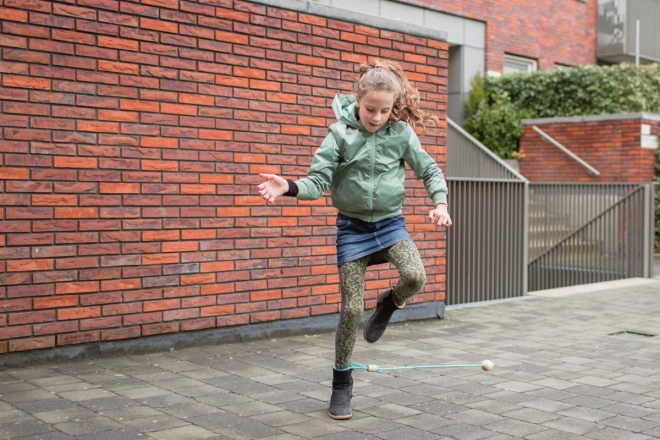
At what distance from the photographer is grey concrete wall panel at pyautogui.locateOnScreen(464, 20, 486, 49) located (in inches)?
696

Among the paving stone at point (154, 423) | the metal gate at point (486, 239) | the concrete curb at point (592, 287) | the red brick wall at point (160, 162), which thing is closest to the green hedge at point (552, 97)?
the concrete curb at point (592, 287)

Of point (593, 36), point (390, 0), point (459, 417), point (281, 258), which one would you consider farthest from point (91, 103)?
point (593, 36)

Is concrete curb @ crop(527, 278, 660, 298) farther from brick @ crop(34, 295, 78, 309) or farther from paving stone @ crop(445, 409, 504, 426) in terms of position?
brick @ crop(34, 295, 78, 309)

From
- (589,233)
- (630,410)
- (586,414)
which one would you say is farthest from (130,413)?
(589,233)

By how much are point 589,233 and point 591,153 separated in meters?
4.15

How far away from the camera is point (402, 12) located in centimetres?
1574

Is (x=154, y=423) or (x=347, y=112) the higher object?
(x=347, y=112)

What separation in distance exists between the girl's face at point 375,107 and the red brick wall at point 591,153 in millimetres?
11971

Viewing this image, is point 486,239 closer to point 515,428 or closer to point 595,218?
point 595,218

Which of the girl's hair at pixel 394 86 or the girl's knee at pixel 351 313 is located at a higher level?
the girl's hair at pixel 394 86

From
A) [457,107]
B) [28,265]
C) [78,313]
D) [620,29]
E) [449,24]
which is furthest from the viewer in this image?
[620,29]

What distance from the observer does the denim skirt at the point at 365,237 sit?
4246mm

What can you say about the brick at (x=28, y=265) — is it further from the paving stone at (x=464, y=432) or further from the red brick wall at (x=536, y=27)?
the red brick wall at (x=536, y=27)

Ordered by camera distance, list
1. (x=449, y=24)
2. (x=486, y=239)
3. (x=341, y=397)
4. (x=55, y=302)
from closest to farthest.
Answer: (x=341, y=397)
(x=55, y=302)
(x=486, y=239)
(x=449, y=24)
